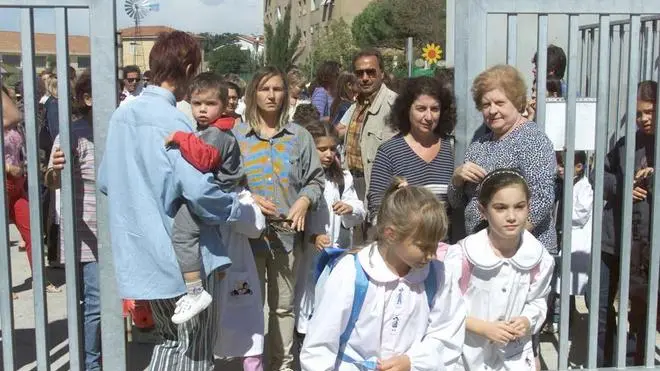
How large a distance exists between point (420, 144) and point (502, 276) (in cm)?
100

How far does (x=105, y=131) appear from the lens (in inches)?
142

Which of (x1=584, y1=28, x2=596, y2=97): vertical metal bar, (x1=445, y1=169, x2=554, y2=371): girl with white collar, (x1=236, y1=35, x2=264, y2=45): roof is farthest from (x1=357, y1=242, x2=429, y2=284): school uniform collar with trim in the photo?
(x1=236, y1=35, x2=264, y2=45): roof

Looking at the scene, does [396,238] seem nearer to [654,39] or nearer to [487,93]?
[487,93]

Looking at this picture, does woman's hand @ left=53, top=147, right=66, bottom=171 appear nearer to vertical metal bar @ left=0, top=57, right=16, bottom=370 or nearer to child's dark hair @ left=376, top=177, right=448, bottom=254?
vertical metal bar @ left=0, top=57, right=16, bottom=370

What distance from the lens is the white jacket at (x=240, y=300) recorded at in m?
4.18

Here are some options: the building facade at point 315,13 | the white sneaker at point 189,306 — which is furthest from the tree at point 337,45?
the white sneaker at point 189,306

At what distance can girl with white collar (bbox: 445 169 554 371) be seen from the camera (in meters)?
3.51

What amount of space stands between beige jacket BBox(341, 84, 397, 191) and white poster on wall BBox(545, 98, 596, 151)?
1356 millimetres

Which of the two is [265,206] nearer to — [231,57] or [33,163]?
[33,163]

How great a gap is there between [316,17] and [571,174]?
68808 millimetres

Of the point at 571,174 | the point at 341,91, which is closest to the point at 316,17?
the point at 341,91

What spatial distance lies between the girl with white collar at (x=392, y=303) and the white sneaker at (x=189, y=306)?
0.50m

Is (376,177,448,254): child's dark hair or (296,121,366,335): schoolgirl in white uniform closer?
(376,177,448,254): child's dark hair

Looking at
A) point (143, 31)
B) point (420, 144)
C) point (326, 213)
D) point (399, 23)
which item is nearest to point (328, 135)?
point (326, 213)
